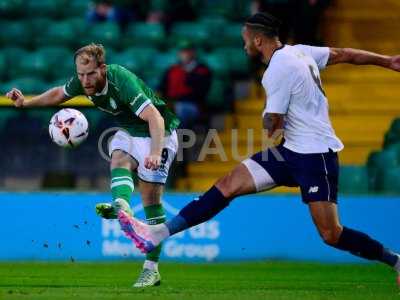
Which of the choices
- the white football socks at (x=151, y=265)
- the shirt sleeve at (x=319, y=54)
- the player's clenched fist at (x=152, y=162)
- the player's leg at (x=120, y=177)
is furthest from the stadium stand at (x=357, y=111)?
the player's clenched fist at (x=152, y=162)

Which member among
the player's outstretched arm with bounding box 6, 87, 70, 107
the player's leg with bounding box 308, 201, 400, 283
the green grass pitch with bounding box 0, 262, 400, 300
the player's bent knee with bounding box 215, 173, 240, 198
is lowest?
the green grass pitch with bounding box 0, 262, 400, 300

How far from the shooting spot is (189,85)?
1598 centimetres

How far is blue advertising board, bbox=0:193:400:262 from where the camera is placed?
14203 millimetres

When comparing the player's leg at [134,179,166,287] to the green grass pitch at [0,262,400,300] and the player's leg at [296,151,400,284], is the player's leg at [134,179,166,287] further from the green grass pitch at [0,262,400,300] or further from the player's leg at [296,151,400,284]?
the player's leg at [296,151,400,284]

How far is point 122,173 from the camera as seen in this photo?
10.3 meters

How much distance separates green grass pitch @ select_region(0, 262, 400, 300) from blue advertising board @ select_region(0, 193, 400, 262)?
0.45 metres

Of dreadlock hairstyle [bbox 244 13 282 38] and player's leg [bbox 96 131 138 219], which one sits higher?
dreadlock hairstyle [bbox 244 13 282 38]

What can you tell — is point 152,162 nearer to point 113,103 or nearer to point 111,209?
point 111,209

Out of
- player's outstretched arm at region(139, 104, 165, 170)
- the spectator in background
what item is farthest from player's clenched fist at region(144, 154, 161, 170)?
the spectator in background

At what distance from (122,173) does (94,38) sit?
27.6ft

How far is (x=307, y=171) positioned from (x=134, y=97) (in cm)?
163

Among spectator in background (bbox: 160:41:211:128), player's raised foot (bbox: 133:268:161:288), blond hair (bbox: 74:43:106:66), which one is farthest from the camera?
spectator in background (bbox: 160:41:211:128)

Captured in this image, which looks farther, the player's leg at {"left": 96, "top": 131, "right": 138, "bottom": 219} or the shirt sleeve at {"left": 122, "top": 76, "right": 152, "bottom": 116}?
the shirt sleeve at {"left": 122, "top": 76, "right": 152, "bottom": 116}

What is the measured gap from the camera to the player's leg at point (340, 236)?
945 cm
